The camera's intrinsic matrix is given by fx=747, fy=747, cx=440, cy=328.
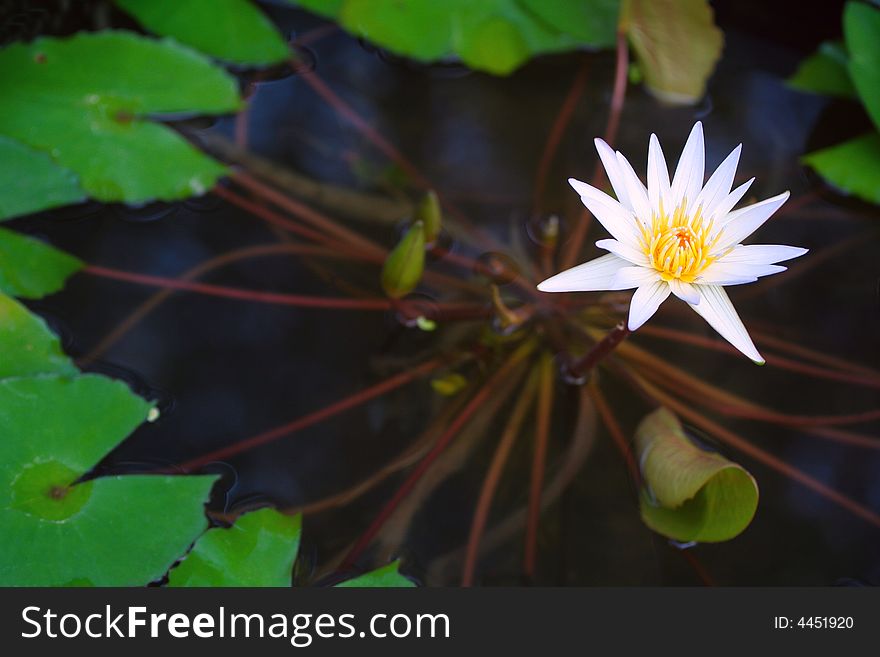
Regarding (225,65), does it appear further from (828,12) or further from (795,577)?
(795,577)

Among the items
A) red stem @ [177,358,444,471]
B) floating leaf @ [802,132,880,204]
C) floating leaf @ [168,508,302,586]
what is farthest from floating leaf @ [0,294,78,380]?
floating leaf @ [802,132,880,204]

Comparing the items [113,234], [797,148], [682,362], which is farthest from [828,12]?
[113,234]

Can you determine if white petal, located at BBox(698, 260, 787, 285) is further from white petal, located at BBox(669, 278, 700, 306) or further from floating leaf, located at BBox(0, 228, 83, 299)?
floating leaf, located at BBox(0, 228, 83, 299)

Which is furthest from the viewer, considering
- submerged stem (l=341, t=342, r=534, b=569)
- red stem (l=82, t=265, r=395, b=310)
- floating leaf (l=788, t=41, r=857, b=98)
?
floating leaf (l=788, t=41, r=857, b=98)

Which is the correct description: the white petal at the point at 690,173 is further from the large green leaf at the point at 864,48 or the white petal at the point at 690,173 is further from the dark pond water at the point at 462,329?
the large green leaf at the point at 864,48

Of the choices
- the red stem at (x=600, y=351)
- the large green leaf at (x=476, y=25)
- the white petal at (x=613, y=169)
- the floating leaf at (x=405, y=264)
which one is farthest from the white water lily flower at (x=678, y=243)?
the large green leaf at (x=476, y=25)

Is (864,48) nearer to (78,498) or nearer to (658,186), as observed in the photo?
(658,186)

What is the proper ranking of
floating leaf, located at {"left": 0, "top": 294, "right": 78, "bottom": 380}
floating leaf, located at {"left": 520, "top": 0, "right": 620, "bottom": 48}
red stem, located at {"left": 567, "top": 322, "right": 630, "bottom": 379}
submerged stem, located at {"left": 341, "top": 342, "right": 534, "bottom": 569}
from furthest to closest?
floating leaf, located at {"left": 520, "top": 0, "right": 620, "bottom": 48}, submerged stem, located at {"left": 341, "top": 342, "right": 534, "bottom": 569}, floating leaf, located at {"left": 0, "top": 294, "right": 78, "bottom": 380}, red stem, located at {"left": 567, "top": 322, "right": 630, "bottom": 379}
